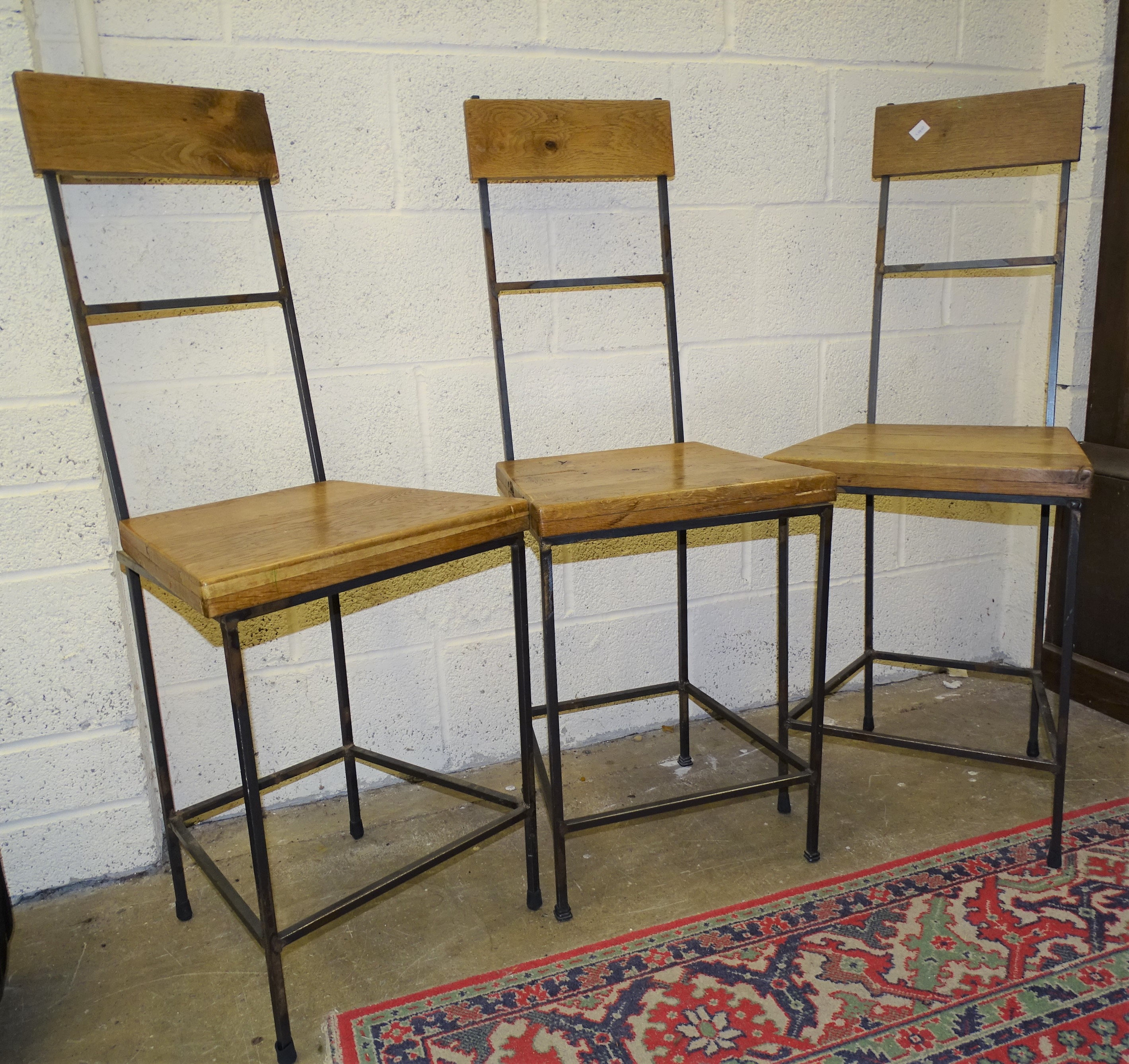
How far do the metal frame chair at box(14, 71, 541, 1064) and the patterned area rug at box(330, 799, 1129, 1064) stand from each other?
0.19 meters

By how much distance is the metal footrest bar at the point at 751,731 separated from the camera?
1.54 metres

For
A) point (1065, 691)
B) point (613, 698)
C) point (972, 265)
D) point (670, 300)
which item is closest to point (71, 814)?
point (613, 698)

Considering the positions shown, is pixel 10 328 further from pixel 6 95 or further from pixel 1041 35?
pixel 1041 35

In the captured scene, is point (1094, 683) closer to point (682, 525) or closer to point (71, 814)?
point (682, 525)

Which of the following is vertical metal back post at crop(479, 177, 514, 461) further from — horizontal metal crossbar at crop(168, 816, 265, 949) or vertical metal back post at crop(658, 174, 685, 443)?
horizontal metal crossbar at crop(168, 816, 265, 949)

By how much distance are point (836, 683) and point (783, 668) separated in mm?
220

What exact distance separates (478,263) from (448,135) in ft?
0.75

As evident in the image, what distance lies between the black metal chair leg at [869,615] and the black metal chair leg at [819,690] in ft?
1.30

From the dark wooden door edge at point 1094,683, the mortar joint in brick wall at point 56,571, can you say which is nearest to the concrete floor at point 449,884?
the dark wooden door edge at point 1094,683

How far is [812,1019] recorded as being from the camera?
1.20 meters

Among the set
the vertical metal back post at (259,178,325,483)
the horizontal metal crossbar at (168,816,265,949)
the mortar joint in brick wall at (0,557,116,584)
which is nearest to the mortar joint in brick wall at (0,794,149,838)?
the horizontal metal crossbar at (168,816,265,949)

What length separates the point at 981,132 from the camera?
1.69 meters

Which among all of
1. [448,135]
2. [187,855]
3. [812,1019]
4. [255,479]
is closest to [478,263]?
[448,135]

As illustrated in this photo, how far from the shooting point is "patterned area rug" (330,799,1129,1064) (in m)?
1.17
